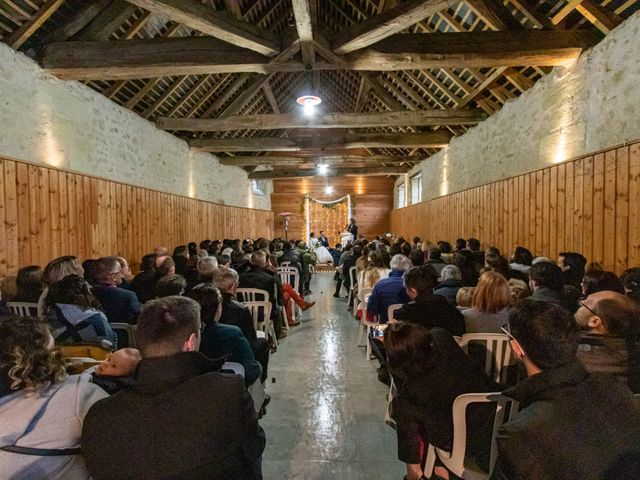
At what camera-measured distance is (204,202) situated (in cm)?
1068

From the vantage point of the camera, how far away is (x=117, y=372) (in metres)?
1.58

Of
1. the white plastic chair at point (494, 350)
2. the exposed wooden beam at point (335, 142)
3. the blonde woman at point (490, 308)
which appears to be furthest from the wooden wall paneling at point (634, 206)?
the exposed wooden beam at point (335, 142)

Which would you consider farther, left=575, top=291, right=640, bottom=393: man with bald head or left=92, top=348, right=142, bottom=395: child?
A: left=575, top=291, right=640, bottom=393: man with bald head

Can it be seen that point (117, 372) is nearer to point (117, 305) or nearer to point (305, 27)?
point (117, 305)

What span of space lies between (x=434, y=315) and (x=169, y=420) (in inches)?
75.6

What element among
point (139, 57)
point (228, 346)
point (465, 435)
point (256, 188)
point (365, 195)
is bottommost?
point (465, 435)

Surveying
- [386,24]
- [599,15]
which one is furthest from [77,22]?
[599,15]

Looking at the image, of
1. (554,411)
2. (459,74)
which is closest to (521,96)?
(459,74)

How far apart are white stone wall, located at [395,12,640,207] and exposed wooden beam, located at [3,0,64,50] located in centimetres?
657

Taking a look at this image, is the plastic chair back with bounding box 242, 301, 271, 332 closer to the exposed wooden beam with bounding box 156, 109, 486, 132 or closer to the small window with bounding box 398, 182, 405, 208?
the exposed wooden beam with bounding box 156, 109, 486, 132

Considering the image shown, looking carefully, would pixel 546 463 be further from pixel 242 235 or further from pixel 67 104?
pixel 242 235

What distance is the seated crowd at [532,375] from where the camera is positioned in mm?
1086

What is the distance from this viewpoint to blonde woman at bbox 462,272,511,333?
2740 mm

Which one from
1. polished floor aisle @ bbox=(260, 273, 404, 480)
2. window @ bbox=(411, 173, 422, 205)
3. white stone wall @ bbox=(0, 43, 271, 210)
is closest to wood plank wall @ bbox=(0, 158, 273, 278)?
white stone wall @ bbox=(0, 43, 271, 210)
